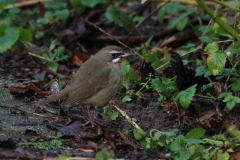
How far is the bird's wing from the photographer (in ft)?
16.7

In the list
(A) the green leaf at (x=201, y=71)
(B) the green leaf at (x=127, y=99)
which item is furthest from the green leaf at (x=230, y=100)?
(B) the green leaf at (x=127, y=99)

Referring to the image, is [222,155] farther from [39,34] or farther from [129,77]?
[39,34]

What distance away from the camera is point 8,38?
7.06 metres

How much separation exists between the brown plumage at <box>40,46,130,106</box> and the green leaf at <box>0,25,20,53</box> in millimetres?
2330

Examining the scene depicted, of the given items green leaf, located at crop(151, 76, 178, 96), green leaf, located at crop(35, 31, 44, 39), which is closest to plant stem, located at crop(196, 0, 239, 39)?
green leaf, located at crop(151, 76, 178, 96)

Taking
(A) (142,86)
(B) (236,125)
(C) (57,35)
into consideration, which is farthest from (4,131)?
(C) (57,35)

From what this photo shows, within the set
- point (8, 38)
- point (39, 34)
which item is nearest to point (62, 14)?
point (39, 34)

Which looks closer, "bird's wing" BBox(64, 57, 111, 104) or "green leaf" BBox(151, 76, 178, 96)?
"bird's wing" BBox(64, 57, 111, 104)

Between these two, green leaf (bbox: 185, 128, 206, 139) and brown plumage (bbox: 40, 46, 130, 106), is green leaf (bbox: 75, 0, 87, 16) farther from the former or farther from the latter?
green leaf (bbox: 185, 128, 206, 139)

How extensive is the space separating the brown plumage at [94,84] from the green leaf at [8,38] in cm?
233

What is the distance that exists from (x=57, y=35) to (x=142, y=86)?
2.90m

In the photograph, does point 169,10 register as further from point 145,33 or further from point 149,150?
point 149,150

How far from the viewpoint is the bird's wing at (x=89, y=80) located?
16.7 ft

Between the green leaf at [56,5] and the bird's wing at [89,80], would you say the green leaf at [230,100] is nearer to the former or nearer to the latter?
the bird's wing at [89,80]
